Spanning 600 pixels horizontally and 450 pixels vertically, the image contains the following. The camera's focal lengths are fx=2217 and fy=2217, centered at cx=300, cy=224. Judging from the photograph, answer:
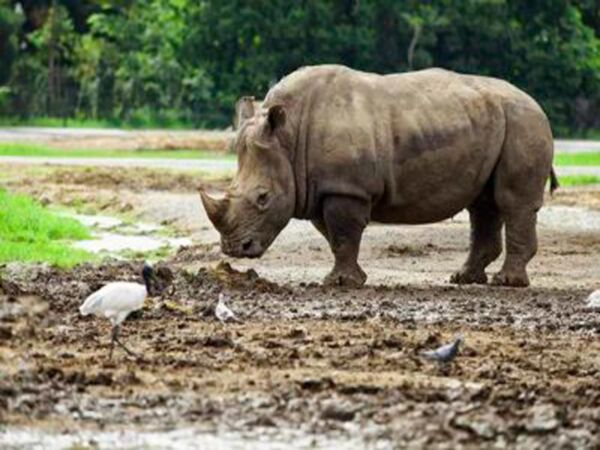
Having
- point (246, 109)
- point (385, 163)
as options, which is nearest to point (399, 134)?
point (385, 163)

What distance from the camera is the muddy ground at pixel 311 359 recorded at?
36.4 feet

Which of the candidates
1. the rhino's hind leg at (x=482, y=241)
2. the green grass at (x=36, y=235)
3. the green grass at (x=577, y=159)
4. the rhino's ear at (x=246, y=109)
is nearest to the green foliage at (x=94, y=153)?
the green grass at (x=577, y=159)

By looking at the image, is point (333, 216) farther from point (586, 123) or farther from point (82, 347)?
point (586, 123)

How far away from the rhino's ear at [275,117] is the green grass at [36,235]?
261cm

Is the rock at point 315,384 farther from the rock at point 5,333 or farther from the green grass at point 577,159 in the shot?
the green grass at point 577,159

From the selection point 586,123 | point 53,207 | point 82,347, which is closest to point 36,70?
point 586,123

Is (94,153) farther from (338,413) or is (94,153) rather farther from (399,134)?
(338,413)

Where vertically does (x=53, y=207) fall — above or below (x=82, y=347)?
below

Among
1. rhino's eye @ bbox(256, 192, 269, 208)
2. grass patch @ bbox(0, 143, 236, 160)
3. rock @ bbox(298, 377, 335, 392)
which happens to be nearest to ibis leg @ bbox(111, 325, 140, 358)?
rock @ bbox(298, 377, 335, 392)

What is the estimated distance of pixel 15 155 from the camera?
38938 millimetres

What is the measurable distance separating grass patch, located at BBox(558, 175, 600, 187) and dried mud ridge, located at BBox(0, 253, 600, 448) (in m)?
14.3

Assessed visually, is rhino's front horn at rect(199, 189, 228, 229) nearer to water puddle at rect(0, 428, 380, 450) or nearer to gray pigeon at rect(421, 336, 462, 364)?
gray pigeon at rect(421, 336, 462, 364)

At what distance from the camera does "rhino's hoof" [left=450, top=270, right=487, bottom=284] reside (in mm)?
19281

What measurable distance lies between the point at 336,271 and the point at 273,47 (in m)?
34.4
